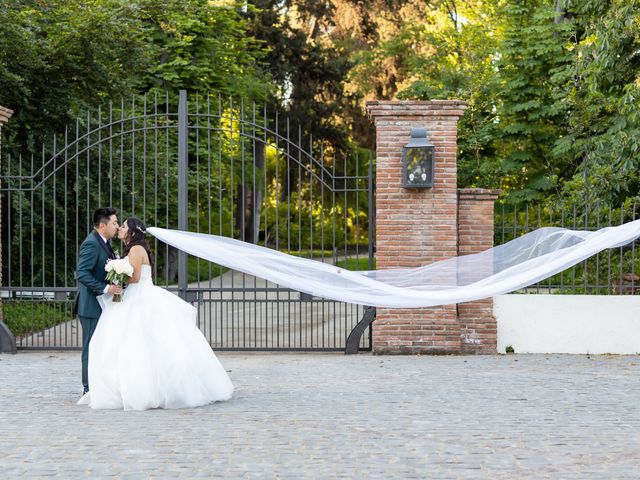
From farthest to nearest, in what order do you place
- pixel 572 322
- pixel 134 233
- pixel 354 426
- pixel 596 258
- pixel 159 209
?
pixel 159 209 < pixel 596 258 < pixel 572 322 < pixel 134 233 < pixel 354 426

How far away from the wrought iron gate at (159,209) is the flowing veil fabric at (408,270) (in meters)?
0.31

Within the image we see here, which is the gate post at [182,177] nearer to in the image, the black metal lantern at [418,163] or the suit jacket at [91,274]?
the black metal lantern at [418,163]

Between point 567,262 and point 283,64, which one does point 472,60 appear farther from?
point 567,262

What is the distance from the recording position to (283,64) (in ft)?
116

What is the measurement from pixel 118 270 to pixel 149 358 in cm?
83

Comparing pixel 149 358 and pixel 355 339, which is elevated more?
pixel 149 358

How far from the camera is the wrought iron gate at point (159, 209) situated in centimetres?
1252

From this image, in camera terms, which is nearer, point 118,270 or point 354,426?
point 354,426

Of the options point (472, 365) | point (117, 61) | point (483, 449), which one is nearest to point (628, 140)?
point (472, 365)

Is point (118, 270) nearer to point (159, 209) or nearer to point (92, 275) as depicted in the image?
point (92, 275)

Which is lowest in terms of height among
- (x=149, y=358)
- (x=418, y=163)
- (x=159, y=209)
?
(x=149, y=358)

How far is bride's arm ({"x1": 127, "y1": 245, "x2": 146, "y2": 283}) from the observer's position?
9.37 m

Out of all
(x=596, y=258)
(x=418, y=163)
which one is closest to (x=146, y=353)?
(x=418, y=163)

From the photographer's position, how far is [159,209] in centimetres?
2364
